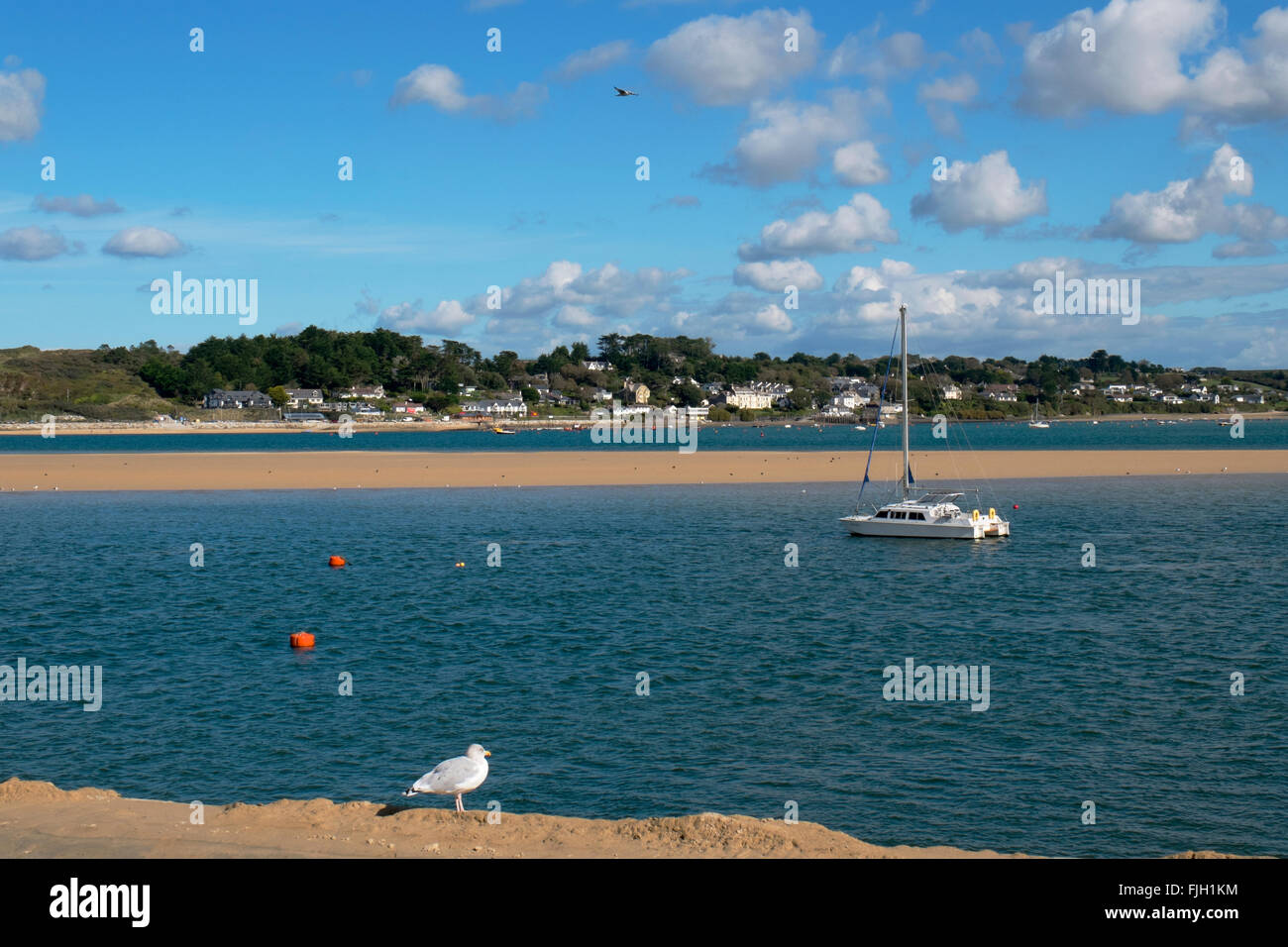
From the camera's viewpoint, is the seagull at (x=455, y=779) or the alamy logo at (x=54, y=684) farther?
the alamy logo at (x=54, y=684)

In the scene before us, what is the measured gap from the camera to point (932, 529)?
4828 centimetres

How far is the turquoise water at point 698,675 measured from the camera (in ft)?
55.1

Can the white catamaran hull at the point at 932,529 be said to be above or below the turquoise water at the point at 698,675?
above

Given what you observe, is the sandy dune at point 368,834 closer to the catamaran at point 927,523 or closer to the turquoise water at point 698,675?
the turquoise water at point 698,675

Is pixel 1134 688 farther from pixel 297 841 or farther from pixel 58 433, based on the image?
pixel 58 433

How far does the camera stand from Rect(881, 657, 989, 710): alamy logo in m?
22.2

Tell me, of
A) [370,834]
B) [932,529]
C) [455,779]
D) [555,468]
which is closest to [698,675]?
[455,779]

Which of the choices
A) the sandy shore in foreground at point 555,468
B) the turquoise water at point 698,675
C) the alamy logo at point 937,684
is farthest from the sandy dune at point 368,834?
the sandy shore in foreground at point 555,468
